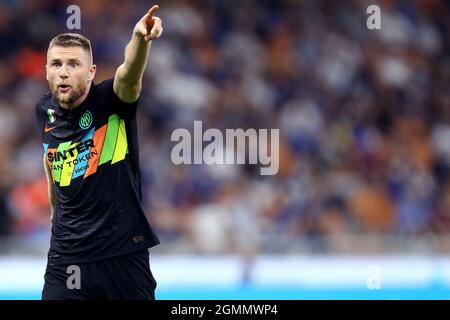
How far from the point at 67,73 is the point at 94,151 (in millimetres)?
385

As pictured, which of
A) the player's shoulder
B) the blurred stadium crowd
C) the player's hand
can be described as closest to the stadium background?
the blurred stadium crowd

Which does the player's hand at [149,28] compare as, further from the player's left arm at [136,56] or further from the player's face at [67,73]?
the player's face at [67,73]

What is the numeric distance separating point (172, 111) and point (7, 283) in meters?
3.45

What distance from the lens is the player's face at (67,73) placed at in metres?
4.68

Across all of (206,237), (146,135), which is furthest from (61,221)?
(146,135)

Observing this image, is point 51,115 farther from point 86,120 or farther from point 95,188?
point 95,188

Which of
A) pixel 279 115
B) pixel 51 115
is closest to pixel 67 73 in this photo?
pixel 51 115

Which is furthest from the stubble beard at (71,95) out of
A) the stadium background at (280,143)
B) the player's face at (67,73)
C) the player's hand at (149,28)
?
the stadium background at (280,143)

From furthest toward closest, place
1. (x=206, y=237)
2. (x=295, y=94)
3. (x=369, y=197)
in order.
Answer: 1. (x=295, y=94)
2. (x=369, y=197)
3. (x=206, y=237)

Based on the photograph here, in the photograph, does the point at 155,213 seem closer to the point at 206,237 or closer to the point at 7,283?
the point at 206,237

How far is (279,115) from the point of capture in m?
12.7

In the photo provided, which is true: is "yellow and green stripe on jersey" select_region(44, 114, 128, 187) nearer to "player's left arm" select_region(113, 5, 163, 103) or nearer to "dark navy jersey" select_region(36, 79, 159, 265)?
"dark navy jersey" select_region(36, 79, 159, 265)

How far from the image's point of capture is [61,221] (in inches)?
189

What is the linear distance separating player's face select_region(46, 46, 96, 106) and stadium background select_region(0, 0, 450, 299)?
15.7 ft
